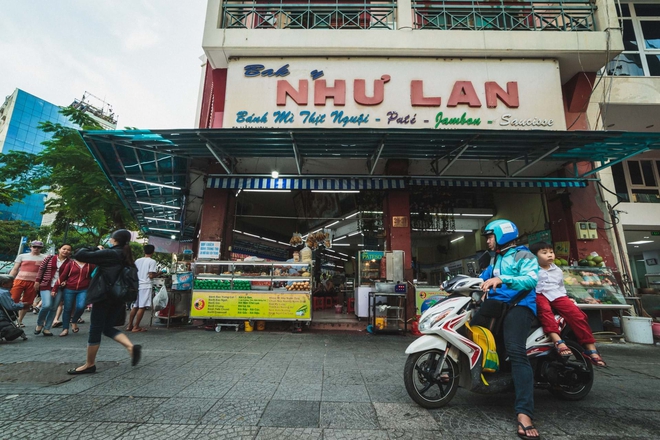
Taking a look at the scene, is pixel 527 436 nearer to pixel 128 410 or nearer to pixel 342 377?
pixel 342 377

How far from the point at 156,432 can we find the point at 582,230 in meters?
10.3

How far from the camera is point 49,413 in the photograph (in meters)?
2.46

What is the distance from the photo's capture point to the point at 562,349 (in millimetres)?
2824

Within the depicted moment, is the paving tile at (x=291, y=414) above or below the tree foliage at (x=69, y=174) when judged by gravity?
below

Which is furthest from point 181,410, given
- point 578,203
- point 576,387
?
point 578,203

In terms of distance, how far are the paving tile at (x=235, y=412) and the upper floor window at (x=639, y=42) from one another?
13.2m

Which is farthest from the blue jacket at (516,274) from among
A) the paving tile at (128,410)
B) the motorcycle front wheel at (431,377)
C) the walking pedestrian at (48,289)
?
the walking pedestrian at (48,289)

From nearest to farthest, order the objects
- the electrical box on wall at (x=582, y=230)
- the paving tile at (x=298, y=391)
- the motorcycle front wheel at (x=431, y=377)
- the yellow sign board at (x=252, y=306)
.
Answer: the motorcycle front wheel at (x=431, y=377) → the paving tile at (x=298, y=391) → the yellow sign board at (x=252, y=306) → the electrical box on wall at (x=582, y=230)

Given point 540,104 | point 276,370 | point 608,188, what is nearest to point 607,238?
point 608,188

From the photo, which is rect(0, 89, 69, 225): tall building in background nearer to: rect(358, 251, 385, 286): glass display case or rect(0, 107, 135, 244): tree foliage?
rect(0, 107, 135, 244): tree foliage

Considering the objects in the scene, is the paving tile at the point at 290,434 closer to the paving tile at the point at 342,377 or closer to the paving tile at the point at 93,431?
the paving tile at the point at 93,431

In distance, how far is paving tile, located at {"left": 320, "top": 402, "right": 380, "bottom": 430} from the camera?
7.82 ft

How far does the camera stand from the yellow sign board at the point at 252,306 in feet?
23.6

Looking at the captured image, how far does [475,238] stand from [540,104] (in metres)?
6.91
